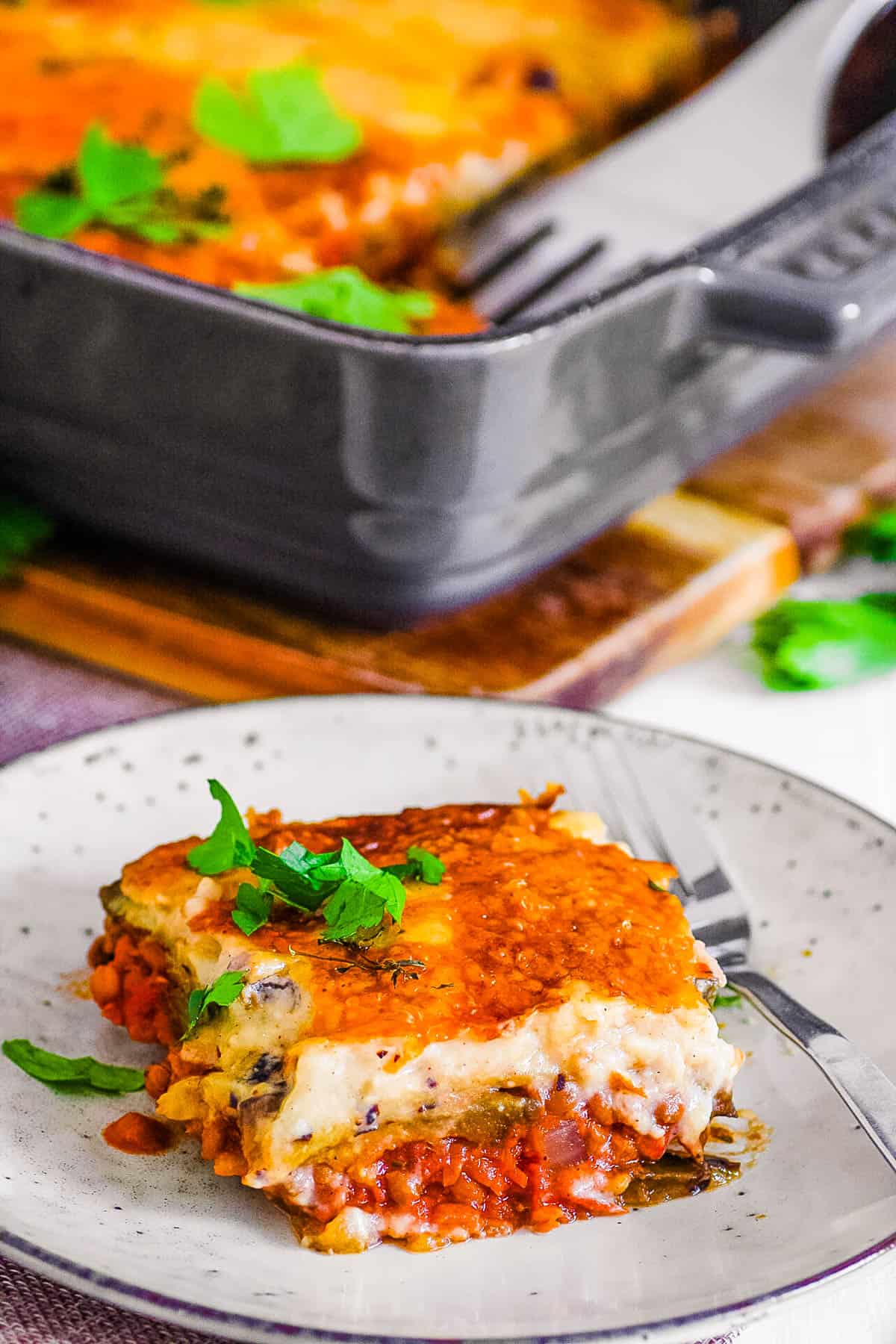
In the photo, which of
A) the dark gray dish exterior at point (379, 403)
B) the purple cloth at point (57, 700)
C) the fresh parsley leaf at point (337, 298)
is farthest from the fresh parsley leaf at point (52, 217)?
the purple cloth at point (57, 700)

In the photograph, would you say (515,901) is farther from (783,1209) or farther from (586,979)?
(783,1209)

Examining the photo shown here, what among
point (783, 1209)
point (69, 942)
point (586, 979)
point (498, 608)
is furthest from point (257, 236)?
point (783, 1209)

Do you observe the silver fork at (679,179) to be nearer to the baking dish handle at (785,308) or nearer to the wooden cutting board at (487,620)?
the wooden cutting board at (487,620)

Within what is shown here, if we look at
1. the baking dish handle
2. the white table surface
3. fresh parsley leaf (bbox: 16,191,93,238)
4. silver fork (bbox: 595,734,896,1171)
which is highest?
the baking dish handle

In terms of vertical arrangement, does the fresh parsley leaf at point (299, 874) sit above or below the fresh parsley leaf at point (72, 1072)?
above

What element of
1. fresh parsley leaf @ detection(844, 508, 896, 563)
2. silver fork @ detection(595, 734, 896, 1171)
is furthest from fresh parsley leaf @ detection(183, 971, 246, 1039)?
fresh parsley leaf @ detection(844, 508, 896, 563)

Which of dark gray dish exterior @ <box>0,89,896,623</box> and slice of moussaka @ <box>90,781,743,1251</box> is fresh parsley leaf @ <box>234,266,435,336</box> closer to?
dark gray dish exterior @ <box>0,89,896,623</box>


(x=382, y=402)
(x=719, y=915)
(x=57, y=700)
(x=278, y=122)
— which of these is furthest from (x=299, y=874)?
(x=278, y=122)
